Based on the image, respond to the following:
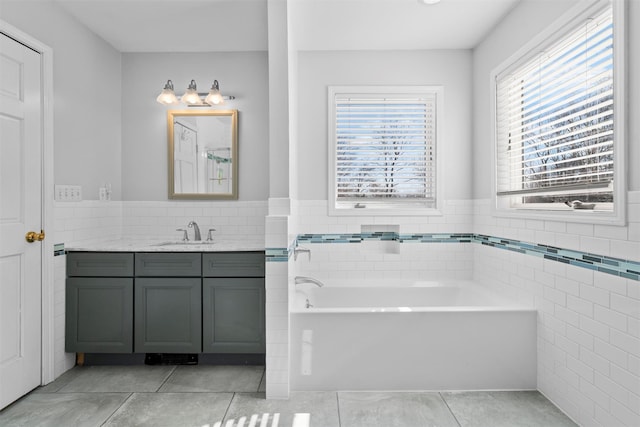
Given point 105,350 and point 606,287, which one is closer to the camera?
point 606,287

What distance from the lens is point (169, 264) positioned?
2768 millimetres

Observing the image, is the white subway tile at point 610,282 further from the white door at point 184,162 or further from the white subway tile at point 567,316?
the white door at point 184,162

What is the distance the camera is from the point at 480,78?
3.29 m

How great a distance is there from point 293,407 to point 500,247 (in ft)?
6.19

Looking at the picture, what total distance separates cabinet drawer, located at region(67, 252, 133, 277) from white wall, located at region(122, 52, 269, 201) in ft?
2.73

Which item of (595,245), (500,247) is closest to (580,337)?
(595,245)

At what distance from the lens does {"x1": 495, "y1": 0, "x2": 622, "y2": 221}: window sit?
194 cm

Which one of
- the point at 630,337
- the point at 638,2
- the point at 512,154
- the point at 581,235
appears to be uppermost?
the point at 638,2

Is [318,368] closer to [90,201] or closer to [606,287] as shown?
[606,287]

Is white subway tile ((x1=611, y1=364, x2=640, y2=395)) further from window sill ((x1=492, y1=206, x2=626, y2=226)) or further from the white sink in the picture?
the white sink

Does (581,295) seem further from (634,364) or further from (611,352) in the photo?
(634,364)

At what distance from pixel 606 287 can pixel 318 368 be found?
5.33 ft

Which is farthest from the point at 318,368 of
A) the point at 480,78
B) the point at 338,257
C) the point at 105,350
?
the point at 480,78

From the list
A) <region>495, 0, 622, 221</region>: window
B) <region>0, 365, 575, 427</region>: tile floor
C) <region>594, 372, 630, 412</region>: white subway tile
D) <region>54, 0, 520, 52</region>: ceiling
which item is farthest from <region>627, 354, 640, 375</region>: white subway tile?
<region>54, 0, 520, 52</region>: ceiling
